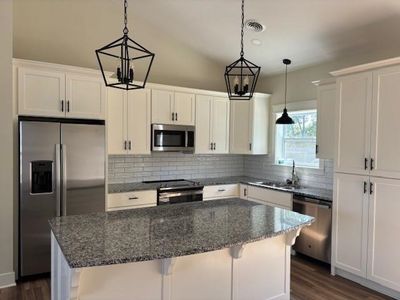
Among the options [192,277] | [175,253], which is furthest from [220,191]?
[175,253]

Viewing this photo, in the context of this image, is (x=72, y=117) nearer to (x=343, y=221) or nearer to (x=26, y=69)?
(x=26, y=69)

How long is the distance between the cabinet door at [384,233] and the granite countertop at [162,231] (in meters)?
1.14

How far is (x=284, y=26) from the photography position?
11.9 ft

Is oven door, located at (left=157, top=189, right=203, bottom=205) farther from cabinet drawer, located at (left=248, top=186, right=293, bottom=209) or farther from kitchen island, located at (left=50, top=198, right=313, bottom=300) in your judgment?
kitchen island, located at (left=50, top=198, right=313, bottom=300)

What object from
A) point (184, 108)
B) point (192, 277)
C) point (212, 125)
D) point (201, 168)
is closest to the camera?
point (192, 277)

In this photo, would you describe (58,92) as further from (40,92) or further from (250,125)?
(250,125)

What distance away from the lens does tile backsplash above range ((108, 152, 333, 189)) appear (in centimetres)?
434

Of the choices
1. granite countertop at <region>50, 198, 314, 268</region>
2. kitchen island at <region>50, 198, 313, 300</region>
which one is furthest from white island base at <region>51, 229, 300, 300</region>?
granite countertop at <region>50, 198, 314, 268</region>

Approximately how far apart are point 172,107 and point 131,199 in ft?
4.82

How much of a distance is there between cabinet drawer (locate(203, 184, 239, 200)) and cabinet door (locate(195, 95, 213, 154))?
1.97ft

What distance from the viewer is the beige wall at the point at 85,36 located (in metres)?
3.75

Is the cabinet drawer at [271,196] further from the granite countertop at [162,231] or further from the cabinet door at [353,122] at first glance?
the granite countertop at [162,231]

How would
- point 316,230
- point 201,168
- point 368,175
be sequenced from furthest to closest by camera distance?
1. point 201,168
2. point 316,230
3. point 368,175

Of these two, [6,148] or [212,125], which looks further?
[212,125]
